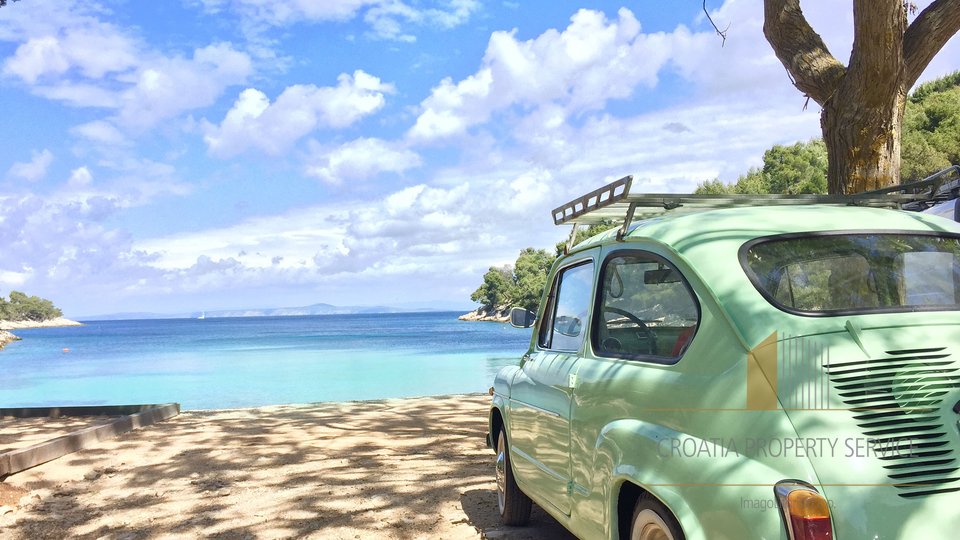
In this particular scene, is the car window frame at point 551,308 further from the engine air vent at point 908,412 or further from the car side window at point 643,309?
the engine air vent at point 908,412

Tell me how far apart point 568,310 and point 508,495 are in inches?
63.9

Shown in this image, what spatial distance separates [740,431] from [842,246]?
104cm

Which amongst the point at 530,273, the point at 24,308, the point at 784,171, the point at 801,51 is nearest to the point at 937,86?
the point at 784,171

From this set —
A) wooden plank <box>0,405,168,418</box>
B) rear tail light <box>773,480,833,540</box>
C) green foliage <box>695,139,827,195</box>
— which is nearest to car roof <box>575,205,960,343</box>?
rear tail light <box>773,480,833,540</box>

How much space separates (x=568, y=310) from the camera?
4.88 meters

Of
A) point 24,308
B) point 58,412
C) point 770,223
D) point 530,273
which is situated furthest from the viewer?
point 24,308

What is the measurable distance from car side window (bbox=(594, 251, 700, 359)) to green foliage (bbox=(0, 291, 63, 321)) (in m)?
181

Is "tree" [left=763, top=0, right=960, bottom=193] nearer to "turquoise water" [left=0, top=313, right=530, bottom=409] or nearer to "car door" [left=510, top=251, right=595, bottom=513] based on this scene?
"car door" [left=510, top=251, right=595, bottom=513]

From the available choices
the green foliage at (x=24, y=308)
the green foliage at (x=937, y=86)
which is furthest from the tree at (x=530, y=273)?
the green foliage at (x=24, y=308)

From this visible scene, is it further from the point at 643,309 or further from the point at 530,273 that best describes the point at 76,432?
the point at 530,273

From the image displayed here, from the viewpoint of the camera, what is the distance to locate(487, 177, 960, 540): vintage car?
268 cm

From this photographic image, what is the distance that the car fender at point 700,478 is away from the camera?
271 cm

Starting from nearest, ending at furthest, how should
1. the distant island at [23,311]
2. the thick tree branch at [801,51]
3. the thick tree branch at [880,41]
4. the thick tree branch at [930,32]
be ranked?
1. the thick tree branch at [880,41]
2. the thick tree branch at [930,32]
3. the thick tree branch at [801,51]
4. the distant island at [23,311]

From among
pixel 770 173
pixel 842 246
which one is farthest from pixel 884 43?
pixel 770 173
